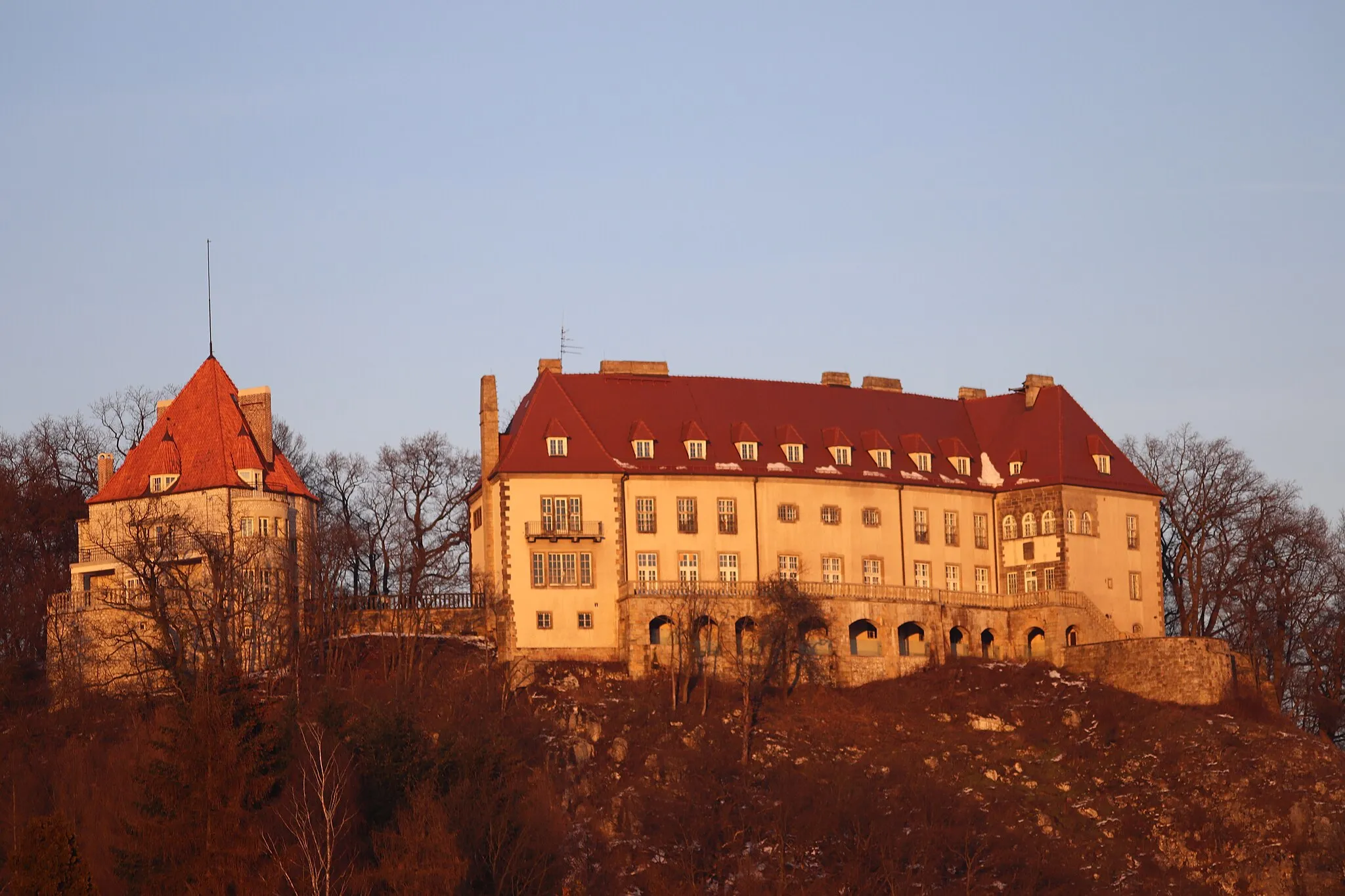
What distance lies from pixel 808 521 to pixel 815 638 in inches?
184

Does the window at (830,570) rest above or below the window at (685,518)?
below

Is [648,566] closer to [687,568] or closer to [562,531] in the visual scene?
[687,568]

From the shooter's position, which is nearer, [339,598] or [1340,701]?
[339,598]

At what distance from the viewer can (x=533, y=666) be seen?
8200 centimetres

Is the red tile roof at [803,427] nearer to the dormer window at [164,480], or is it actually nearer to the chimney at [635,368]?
the chimney at [635,368]

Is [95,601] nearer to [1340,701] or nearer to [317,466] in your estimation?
[317,466]

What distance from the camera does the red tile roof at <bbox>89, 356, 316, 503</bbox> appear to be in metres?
86.1

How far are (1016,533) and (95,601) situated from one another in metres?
32.5

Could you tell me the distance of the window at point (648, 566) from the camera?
84.7 metres

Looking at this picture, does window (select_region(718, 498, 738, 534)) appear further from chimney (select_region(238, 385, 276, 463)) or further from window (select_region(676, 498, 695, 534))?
chimney (select_region(238, 385, 276, 463))

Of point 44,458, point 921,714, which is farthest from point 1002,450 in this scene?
point 44,458

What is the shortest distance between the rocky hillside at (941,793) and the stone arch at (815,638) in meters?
2.13

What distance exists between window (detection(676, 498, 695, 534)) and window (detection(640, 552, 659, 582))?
4.91 ft

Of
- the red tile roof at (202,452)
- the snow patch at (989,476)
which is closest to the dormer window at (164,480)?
the red tile roof at (202,452)
